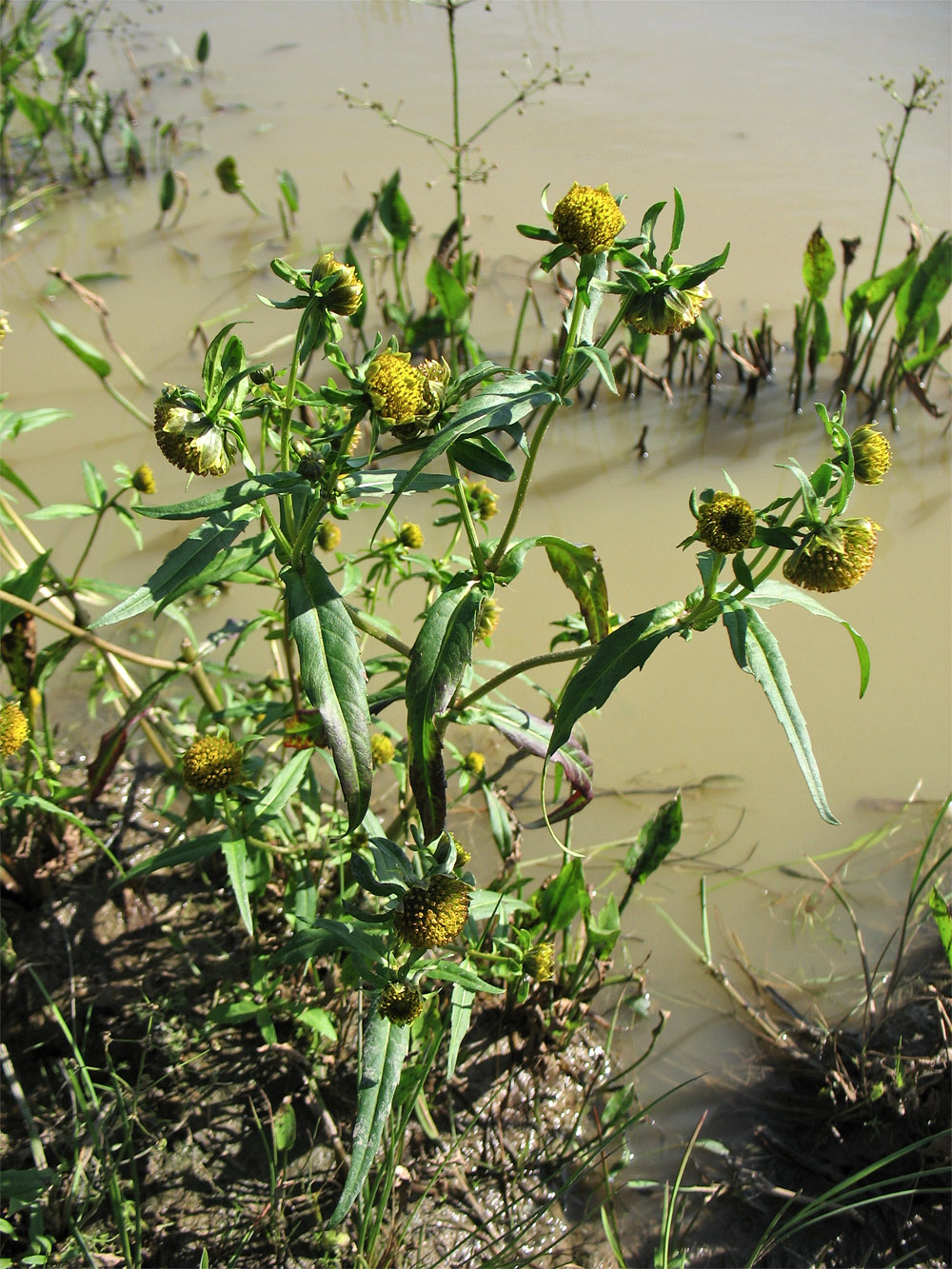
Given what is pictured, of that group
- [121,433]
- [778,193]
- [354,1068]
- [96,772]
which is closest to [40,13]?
Result: [121,433]

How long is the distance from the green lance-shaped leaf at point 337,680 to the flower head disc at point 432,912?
21cm

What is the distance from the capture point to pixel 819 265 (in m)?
3.52

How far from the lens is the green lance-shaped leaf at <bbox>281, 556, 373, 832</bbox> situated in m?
1.31

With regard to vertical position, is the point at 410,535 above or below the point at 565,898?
above

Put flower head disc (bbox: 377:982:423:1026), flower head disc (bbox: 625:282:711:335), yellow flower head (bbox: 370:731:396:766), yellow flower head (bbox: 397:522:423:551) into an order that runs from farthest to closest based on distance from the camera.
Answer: yellow flower head (bbox: 397:522:423:551) → yellow flower head (bbox: 370:731:396:766) → flower head disc (bbox: 377:982:423:1026) → flower head disc (bbox: 625:282:711:335)

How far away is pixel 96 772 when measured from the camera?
2096 millimetres

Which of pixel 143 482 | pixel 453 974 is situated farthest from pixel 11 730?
pixel 453 974

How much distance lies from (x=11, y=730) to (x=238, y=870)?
52cm

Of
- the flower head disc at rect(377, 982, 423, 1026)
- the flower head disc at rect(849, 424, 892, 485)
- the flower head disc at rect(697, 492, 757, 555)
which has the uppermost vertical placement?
the flower head disc at rect(849, 424, 892, 485)

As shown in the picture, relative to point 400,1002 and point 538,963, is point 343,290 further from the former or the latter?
point 538,963

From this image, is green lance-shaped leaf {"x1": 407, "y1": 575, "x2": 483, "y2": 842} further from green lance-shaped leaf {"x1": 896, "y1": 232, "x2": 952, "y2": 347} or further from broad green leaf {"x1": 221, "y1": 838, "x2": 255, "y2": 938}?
green lance-shaped leaf {"x1": 896, "y1": 232, "x2": 952, "y2": 347}

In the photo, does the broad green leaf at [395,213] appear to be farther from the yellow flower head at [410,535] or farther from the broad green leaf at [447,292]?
the yellow flower head at [410,535]

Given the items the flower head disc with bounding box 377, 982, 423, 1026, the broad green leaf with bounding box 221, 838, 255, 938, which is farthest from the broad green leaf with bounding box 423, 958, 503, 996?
the broad green leaf with bounding box 221, 838, 255, 938

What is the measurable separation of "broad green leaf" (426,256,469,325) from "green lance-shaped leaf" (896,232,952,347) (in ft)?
5.22
